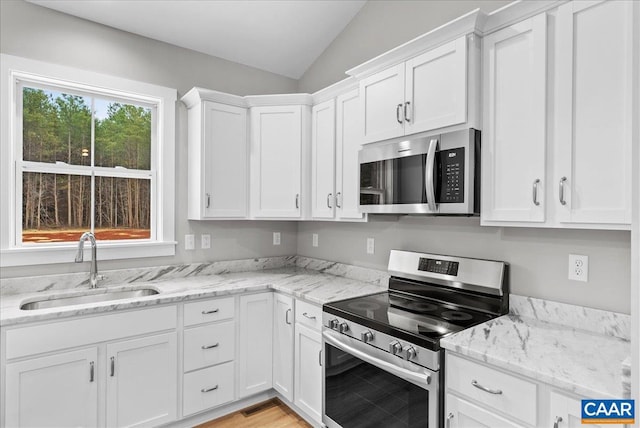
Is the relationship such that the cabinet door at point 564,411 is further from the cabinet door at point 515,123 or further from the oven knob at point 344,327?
the oven knob at point 344,327

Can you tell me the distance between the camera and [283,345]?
2645mm

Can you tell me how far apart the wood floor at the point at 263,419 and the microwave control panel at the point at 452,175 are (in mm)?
1791

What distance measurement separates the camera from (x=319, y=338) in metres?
2.32

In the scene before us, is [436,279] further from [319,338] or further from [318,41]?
[318,41]

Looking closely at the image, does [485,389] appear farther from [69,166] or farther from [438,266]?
[69,166]

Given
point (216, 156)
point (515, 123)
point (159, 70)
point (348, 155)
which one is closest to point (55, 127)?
point (159, 70)

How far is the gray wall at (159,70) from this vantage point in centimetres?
237

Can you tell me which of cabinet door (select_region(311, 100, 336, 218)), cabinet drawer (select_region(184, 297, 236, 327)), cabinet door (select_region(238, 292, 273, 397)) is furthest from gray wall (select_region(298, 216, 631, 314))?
cabinet drawer (select_region(184, 297, 236, 327))

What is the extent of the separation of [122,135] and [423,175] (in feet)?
7.49

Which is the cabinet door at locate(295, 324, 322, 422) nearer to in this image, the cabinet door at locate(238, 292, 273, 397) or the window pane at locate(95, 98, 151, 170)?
the cabinet door at locate(238, 292, 273, 397)

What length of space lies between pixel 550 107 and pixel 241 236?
2514 millimetres

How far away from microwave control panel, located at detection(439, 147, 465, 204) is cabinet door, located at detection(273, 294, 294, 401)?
4.23 feet

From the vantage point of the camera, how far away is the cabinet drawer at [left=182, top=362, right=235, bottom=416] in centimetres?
241

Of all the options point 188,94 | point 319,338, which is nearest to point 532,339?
point 319,338
